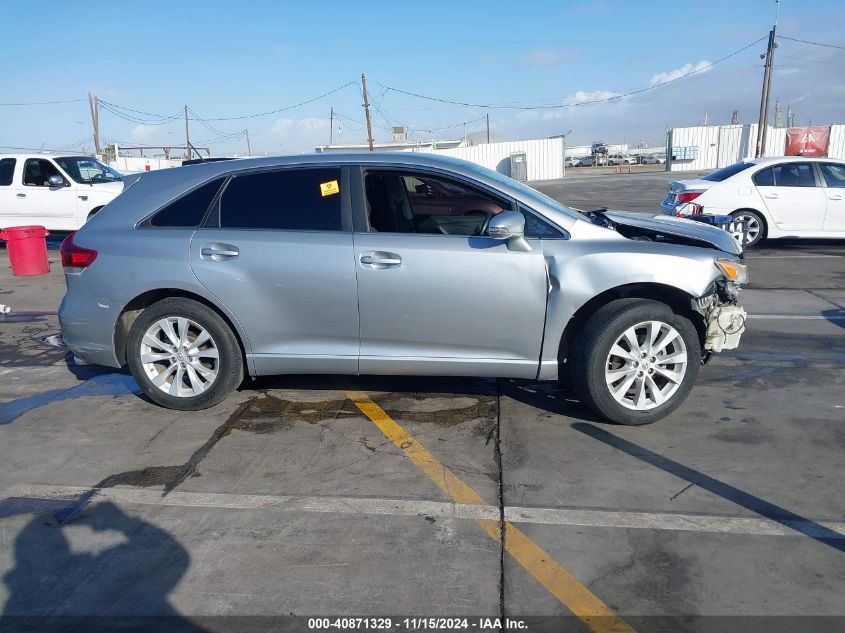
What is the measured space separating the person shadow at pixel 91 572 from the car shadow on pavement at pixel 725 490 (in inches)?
104

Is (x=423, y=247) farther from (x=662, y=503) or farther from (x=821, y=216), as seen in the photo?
(x=821, y=216)

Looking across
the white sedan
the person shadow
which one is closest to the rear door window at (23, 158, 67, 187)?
the person shadow

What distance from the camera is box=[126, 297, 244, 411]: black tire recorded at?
4762mm

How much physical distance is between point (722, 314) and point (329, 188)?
9.25 ft

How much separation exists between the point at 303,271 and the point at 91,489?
184 centimetres

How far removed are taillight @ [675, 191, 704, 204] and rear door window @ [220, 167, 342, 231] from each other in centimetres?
853

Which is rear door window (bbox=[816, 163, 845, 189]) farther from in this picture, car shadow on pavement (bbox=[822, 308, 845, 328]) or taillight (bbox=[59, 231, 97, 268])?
taillight (bbox=[59, 231, 97, 268])

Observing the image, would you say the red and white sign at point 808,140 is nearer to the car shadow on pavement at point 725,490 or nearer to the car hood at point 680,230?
the car hood at point 680,230

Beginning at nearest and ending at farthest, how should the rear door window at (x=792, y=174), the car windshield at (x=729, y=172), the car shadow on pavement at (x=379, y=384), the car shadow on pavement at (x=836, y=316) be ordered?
the car shadow on pavement at (x=379, y=384), the car shadow on pavement at (x=836, y=316), the rear door window at (x=792, y=174), the car windshield at (x=729, y=172)

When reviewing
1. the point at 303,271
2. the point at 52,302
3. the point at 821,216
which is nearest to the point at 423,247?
the point at 303,271

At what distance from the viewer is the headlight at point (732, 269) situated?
4543mm

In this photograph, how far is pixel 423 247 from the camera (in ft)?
14.7

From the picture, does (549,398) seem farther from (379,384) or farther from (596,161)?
(596,161)

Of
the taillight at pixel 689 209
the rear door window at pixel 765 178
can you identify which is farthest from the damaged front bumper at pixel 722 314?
the rear door window at pixel 765 178
